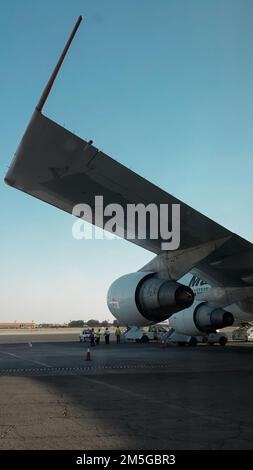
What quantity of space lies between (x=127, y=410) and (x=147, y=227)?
301 inches

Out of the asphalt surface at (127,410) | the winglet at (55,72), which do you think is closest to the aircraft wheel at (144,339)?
the asphalt surface at (127,410)

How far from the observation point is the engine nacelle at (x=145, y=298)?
14.9 metres

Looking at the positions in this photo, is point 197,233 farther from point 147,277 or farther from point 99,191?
point 99,191

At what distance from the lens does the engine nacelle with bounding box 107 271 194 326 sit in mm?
14898

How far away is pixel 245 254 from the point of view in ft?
53.0

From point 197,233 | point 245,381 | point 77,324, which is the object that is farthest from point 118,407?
point 77,324

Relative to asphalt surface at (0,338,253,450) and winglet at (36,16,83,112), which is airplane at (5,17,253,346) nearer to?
winglet at (36,16,83,112)

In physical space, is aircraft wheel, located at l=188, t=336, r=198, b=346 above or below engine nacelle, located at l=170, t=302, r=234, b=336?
below

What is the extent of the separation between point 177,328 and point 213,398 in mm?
15754

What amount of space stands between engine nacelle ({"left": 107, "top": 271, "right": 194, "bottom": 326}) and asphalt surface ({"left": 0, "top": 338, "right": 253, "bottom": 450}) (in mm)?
1895

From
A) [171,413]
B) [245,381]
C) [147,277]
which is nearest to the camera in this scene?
[171,413]

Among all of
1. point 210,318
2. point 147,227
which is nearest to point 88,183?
point 147,227

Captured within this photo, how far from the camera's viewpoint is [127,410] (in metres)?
8.00

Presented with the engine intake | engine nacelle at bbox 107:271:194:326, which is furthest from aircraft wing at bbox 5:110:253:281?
the engine intake
